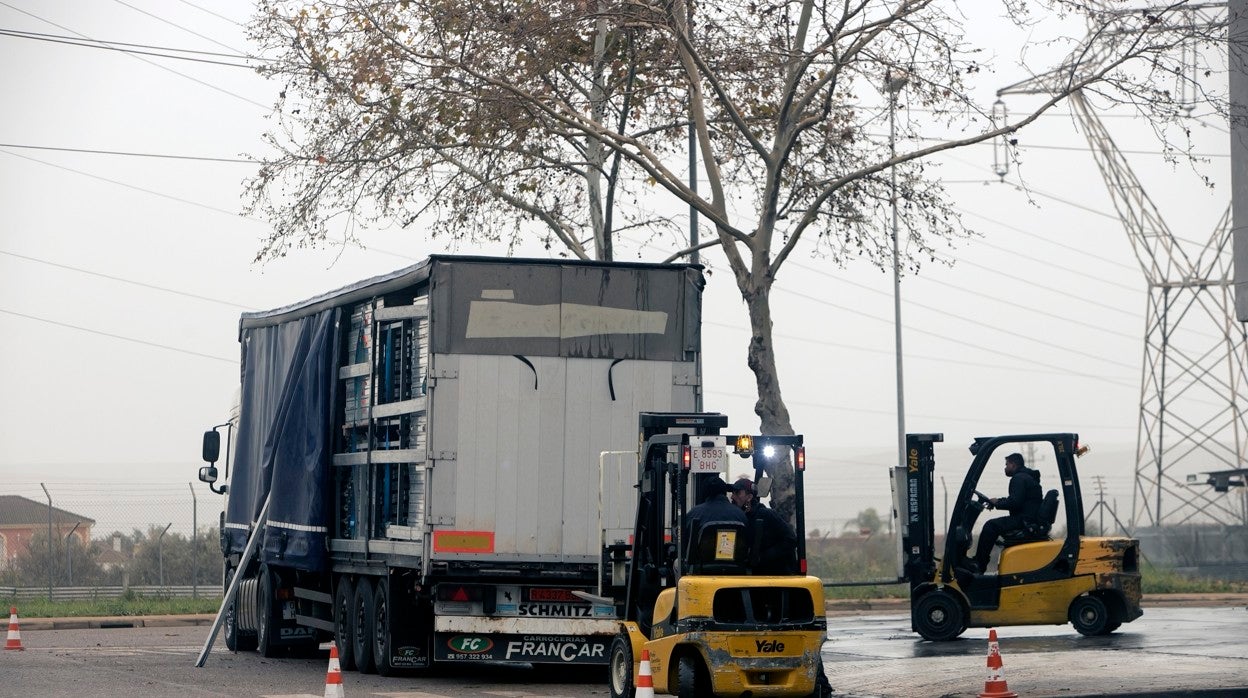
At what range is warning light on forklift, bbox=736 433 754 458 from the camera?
1141cm

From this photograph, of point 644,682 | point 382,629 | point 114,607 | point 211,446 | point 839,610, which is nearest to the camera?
point 644,682

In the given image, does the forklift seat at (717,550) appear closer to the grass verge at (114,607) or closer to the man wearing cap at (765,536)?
the man wearing cap at (765,536)

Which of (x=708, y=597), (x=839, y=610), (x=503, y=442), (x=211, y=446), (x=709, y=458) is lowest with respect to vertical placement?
(x=839, y=610)

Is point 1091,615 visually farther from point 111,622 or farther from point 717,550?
point 111,622

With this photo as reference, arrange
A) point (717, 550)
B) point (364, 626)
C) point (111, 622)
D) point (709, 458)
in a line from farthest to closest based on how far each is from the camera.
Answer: point (111, 622)
point (364, 626)
point (717, 550)
point (709, 458)

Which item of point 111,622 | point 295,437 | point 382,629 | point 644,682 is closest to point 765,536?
point 644,682

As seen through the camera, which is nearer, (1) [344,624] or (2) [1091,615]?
(1) [344,624]

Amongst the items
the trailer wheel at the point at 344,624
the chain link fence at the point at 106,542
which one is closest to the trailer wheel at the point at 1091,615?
the trailer wheel at the point at 344,624

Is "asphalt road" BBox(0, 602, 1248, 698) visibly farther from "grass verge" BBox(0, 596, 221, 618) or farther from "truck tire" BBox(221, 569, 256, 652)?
"grass verge" BBox(0, 596, 221, 618)

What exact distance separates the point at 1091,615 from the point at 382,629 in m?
8.03

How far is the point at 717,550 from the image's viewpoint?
37.8 feet

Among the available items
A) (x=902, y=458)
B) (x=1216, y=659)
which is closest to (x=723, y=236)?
(x=1216, y=659)

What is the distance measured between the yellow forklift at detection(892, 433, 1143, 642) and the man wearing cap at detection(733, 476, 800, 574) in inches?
261

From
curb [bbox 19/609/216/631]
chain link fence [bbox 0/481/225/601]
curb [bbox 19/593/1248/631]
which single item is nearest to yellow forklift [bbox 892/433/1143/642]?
curb [bbox 19/593/1248/631]
